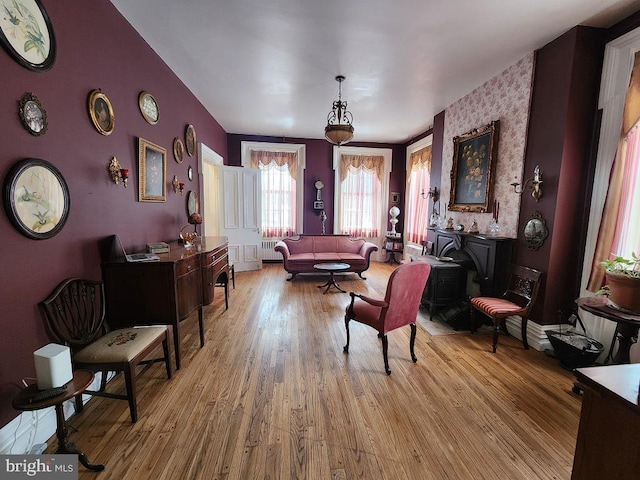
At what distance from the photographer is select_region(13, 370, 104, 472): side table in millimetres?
1286

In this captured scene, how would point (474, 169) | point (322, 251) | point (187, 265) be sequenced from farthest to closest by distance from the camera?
point (322, 251), point (474, 169), point (187, 265)

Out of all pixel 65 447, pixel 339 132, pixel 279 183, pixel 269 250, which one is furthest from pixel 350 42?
pixel 269 250

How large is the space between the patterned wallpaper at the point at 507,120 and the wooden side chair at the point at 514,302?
0.50 meters

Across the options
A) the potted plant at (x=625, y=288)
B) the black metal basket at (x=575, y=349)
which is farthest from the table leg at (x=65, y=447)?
the black metal basket at (x=575, y=349)

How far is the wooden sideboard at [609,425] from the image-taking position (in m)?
0.83

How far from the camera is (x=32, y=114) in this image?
1578 millimetres

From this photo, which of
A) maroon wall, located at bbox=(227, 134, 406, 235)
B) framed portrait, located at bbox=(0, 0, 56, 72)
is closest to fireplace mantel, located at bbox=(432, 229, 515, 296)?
maroon wall, located at bbox=(227, 134, 406, 235)

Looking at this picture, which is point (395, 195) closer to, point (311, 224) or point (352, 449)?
point (311, 224)

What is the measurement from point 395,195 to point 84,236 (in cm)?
626

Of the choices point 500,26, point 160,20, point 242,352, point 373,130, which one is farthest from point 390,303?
point 373,130

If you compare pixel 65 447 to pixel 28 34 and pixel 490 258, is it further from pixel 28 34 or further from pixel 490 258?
pixel 490 258

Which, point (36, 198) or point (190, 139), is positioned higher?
point (190, 139)

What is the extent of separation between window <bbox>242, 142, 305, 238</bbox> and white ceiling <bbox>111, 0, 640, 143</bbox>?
7.00ft

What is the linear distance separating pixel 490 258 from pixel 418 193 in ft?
10.5
